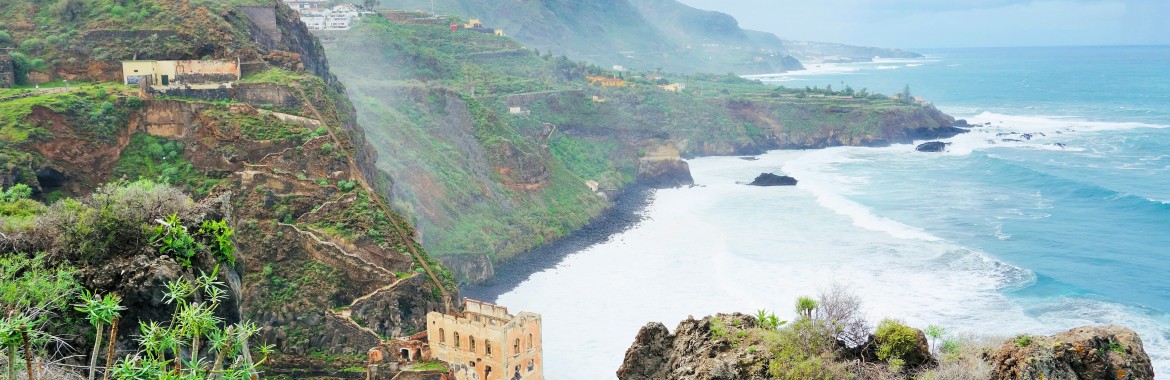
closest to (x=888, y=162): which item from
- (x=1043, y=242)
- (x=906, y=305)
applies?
(x=1043, y=242)

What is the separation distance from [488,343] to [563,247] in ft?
101

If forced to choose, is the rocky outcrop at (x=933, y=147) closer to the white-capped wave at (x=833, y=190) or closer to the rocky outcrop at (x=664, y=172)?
the white-capped wave at (x=833, y=190)

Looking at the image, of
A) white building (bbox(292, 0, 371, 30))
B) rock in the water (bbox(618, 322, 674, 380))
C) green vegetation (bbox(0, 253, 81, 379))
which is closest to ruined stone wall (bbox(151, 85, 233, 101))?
green vegetation (bbox(0, 253, 81, 379))

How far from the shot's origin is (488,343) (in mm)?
36688

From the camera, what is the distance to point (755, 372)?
58.6 ft

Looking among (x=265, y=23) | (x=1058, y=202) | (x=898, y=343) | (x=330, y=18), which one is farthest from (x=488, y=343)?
(x=330, y=18)

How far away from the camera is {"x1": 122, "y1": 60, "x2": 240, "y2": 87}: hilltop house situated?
5041 cm

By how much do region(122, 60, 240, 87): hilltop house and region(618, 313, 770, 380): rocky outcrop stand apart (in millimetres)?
38114

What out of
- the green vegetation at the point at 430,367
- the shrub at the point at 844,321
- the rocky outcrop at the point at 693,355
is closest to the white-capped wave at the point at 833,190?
the green vegetation at the point at 430,367

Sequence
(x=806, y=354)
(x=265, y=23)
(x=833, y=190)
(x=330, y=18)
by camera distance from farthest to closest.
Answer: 1. (x=330, y=18)
2. (x=833, y=190)
3. (x=265, y=23)
4. (x=806, y=354)

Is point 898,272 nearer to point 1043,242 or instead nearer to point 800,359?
point 1043,242

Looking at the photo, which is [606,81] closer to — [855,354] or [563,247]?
[563,247]

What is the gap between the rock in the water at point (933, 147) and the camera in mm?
106387

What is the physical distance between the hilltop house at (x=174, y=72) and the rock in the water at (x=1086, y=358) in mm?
45667
